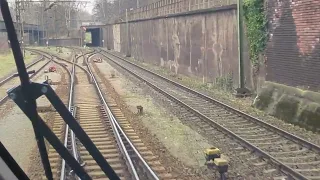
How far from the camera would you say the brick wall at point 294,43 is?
12.5 metres

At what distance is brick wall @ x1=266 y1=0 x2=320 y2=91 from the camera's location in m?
12.5

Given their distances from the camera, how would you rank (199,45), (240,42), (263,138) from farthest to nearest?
(199,45) → (240,42) → (263,138)

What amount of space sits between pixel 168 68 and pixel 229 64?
13486 millimetres

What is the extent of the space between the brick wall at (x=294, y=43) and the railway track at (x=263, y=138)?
6.89ft

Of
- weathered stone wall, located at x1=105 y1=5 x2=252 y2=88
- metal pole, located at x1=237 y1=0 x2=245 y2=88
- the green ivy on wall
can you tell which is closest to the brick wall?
the green ivy on wall

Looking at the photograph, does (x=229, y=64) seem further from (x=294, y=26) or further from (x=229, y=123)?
(x=229, y=123)

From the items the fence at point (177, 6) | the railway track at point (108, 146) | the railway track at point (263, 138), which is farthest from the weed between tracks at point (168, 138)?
the fence at point (177, 6)

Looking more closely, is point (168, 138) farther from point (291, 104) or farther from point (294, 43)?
point (294, 43)

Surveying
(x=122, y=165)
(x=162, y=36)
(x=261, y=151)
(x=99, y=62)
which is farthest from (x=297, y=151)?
(x=99, y=62)

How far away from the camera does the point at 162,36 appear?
115 ft

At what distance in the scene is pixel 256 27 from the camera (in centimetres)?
1673

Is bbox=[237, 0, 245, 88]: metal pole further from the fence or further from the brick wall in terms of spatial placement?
the fence

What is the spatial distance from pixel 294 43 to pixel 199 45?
36.5 ft

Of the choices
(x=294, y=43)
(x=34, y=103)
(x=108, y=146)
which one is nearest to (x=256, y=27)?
(x=294, y=43)
